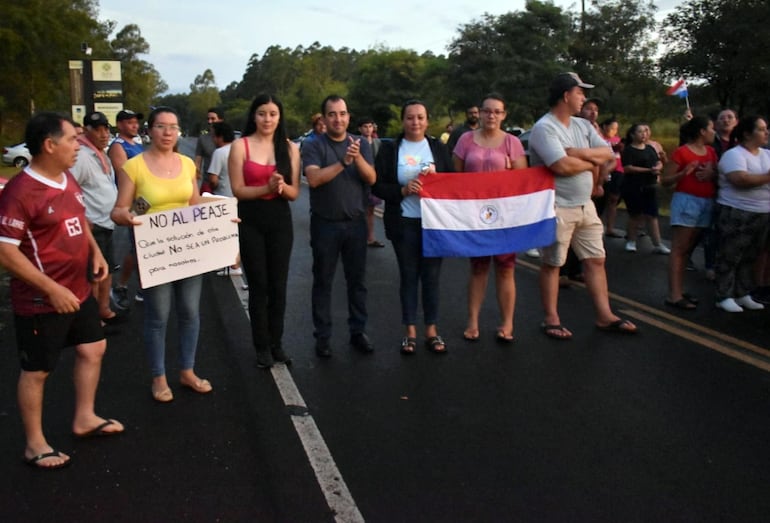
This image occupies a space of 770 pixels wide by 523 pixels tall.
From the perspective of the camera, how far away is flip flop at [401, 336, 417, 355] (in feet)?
19.8

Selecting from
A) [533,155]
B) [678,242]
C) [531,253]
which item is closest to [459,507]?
[533,155]

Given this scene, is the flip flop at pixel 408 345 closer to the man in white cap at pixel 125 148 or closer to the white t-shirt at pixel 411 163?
the white t-shirt at pixel 411 163

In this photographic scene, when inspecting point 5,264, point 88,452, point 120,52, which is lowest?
point 88,452

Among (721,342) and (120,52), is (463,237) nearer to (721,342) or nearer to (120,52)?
(721,342)

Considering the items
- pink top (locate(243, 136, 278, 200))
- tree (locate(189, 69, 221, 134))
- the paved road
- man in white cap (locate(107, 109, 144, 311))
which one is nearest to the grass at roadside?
man in white cap (locate(107, 109, 144, 311))

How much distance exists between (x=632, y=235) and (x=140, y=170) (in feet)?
26.8

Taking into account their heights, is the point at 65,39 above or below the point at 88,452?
above

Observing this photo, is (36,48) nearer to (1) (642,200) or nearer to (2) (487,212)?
(1) (642,200)

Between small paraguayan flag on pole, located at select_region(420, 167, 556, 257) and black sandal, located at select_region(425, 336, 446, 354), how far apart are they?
697 millimetres

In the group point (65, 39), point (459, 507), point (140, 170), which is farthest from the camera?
point (65, 39)

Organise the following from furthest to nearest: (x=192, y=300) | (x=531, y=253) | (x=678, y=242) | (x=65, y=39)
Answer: (x=65, y=39), (x=531, y=253), (x=678, y=242), (x=192, y=300)

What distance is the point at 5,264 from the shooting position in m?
3.82

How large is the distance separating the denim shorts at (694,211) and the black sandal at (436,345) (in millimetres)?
3021

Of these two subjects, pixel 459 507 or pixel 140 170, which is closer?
pixel 459 507
